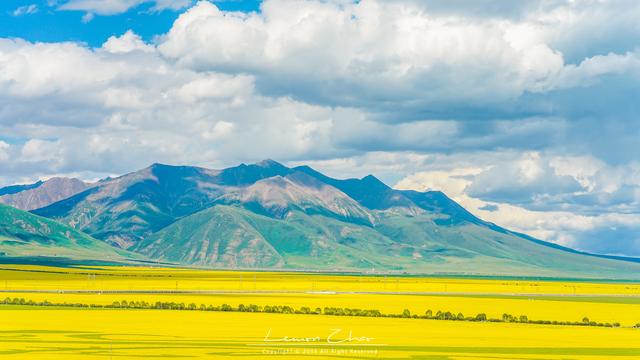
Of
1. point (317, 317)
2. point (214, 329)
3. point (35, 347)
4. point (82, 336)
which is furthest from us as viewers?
point (317, 317)

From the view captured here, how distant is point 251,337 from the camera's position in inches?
2970

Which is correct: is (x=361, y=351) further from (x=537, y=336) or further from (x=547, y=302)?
(x=547, y=302)

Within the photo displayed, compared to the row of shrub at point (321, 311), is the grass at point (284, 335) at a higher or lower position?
lower

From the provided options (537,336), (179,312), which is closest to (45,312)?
(179,312)

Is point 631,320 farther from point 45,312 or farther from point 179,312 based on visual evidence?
point 45,312

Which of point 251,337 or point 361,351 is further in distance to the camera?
point 251,337

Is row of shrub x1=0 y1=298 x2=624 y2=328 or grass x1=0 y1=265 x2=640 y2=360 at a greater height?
row of shrub x1=0 y1=298 x2=624 y2=328

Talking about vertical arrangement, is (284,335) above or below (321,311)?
below

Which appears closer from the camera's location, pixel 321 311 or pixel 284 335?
pixel 284 335

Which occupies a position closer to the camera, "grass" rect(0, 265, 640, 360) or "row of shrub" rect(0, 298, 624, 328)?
"grass" rect(0, 265, 640, 360)

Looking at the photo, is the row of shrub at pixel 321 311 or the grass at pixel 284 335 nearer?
the grass at pixel 284 335

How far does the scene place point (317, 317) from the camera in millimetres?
104625

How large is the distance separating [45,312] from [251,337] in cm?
4030

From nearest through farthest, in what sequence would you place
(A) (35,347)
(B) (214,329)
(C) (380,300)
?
(A) (35,347) → (B) (214,329) → (C) (380,300)
